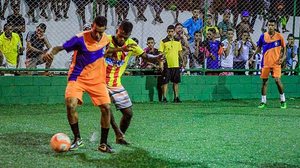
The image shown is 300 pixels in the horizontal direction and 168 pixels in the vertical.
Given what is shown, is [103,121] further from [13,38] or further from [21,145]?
[13,38]

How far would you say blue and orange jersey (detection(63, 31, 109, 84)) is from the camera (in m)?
7.36

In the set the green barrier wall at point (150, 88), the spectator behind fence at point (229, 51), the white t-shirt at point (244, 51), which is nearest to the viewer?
the green barrier wall at point (150, 88)

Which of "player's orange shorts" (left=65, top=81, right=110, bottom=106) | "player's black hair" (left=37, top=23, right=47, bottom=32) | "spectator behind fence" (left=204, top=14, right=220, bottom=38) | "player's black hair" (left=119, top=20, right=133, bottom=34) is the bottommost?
"player's orange shorts" (left=65, top=81, right=110, bottom=106)

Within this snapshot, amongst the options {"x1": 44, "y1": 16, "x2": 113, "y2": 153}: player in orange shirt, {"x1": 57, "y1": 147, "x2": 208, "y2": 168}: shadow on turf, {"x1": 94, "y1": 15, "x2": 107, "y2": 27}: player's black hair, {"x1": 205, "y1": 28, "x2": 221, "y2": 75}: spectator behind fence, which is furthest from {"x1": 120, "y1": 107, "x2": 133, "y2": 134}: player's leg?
{"x1": 205, "y1": 28, "x2": 221, "y2": 75}: spectator behind fence

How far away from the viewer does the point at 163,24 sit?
15.4m

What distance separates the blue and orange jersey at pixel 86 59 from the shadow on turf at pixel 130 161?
1.15 meters

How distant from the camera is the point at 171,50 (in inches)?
604

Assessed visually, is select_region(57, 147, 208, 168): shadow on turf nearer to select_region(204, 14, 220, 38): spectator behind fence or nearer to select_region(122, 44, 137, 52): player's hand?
select_region(122, 44, 137, 52): player's hand

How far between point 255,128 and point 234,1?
24.3 feet

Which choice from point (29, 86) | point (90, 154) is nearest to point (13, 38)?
point (29, 86)

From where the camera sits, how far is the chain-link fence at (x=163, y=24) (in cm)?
1341

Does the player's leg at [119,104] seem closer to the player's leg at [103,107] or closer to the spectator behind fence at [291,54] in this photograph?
the player's leg at [103,107]

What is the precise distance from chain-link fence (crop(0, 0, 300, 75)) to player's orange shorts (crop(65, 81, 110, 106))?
251 inches

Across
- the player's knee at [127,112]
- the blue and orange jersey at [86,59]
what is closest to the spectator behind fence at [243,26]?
the player's knee at [127,112]
